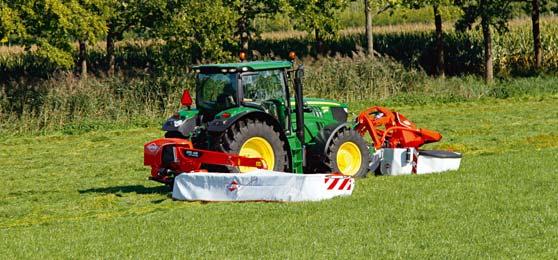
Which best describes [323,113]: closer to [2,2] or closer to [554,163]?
[554,163]

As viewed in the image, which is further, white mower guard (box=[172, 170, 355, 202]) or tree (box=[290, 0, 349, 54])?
tree (box=[290, 0, 349, 54])

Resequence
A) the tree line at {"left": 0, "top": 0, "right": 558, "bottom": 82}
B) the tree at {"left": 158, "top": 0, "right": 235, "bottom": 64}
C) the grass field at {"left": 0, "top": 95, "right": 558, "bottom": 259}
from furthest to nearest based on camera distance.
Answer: the tree at {"left": 158, "top": 0, "right": 235, "bottom": 64}, the tree line at {"left": 0, "top": 0, "right": 558, "bottom": 82}, the grass field at {"left": 0, "top": 95, "right": 558, "bottom": 259}

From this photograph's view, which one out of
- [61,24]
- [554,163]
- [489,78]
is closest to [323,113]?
[554,163]

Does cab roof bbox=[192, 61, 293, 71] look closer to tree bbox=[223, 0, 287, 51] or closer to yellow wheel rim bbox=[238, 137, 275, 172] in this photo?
yellow wheel rim bbox=[238, 137, 275, 172]

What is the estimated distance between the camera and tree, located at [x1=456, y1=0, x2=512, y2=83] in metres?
38.2

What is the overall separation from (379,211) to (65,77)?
19550mm

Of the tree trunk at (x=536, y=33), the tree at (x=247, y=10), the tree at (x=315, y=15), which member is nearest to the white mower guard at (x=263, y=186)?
the tree at (x=315, y=15)

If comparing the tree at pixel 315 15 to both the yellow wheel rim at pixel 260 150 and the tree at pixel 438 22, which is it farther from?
the yellow wheel rim at pixel 260 150

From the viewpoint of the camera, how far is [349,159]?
19156mm

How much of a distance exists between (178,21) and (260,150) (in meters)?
15.5

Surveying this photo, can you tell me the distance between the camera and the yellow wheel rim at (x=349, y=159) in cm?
1898

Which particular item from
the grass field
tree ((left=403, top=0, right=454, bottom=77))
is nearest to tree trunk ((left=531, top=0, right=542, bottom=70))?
tree ((left=403, top=0, right=454, bottom=77))

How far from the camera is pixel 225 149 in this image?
17656mm

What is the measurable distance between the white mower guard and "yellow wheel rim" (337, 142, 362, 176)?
209 cm
